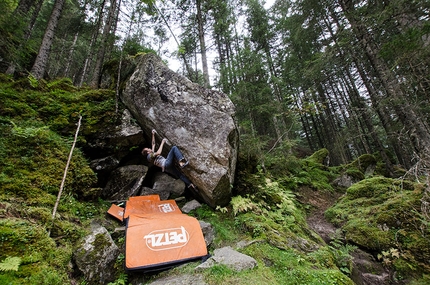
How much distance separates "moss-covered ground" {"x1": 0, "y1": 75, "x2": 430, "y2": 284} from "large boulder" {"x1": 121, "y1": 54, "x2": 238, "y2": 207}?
907 mm

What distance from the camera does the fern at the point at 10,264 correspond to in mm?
2251

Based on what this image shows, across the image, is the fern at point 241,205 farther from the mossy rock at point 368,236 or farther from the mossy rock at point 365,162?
the mossy rock at point 365,162

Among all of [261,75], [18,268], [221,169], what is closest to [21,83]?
[18,268]

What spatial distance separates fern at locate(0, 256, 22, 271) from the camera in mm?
2251

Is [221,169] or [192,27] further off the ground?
[192,27]

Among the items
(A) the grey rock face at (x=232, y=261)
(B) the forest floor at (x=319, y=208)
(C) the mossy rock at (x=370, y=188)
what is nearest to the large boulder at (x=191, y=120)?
(A) the grey rock face at (x=232, y=261)

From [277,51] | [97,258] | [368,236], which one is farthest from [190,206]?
[277,51]

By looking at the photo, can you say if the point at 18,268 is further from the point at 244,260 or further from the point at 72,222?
the point at 244,260

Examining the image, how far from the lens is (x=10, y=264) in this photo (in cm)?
231

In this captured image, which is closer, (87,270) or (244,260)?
(87,270)

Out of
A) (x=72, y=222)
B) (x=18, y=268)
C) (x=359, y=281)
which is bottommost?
(x=359, y=281)

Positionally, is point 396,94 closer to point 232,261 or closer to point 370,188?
point 370,188

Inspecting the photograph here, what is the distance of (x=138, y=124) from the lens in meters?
7.01

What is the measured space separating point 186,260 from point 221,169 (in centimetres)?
256
